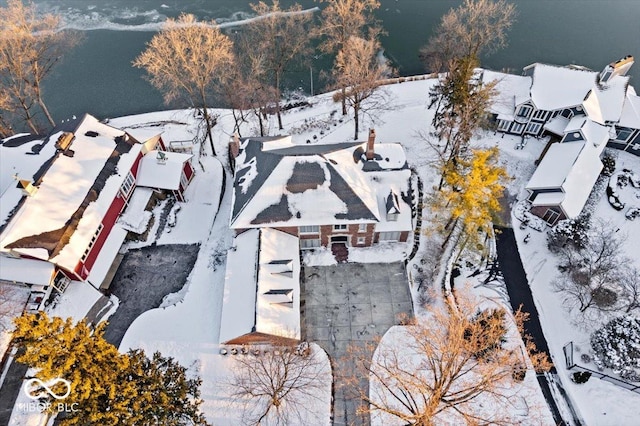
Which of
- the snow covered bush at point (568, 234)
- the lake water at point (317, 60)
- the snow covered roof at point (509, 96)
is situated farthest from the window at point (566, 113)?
the lake water at point (317, 60)

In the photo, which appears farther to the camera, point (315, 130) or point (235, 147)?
point (315, 130)

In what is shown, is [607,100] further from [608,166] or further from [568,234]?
[568,234]

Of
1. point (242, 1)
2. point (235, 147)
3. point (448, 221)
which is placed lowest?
point (448, 221)

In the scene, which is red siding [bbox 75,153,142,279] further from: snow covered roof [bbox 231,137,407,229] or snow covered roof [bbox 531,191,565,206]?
snow covered roof [bbox 531,191,565,206]

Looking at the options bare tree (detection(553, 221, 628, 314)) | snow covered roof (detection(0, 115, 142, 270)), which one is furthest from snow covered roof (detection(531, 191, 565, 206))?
snow covered roof (detection(0, 115, 142, 270))

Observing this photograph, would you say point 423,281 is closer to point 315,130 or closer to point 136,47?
point 315,130

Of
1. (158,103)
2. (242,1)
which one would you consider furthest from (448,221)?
(242,1)

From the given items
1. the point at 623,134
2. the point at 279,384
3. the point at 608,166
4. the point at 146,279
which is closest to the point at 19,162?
the point at 146,279

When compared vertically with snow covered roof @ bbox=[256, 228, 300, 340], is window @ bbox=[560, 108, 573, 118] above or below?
above
